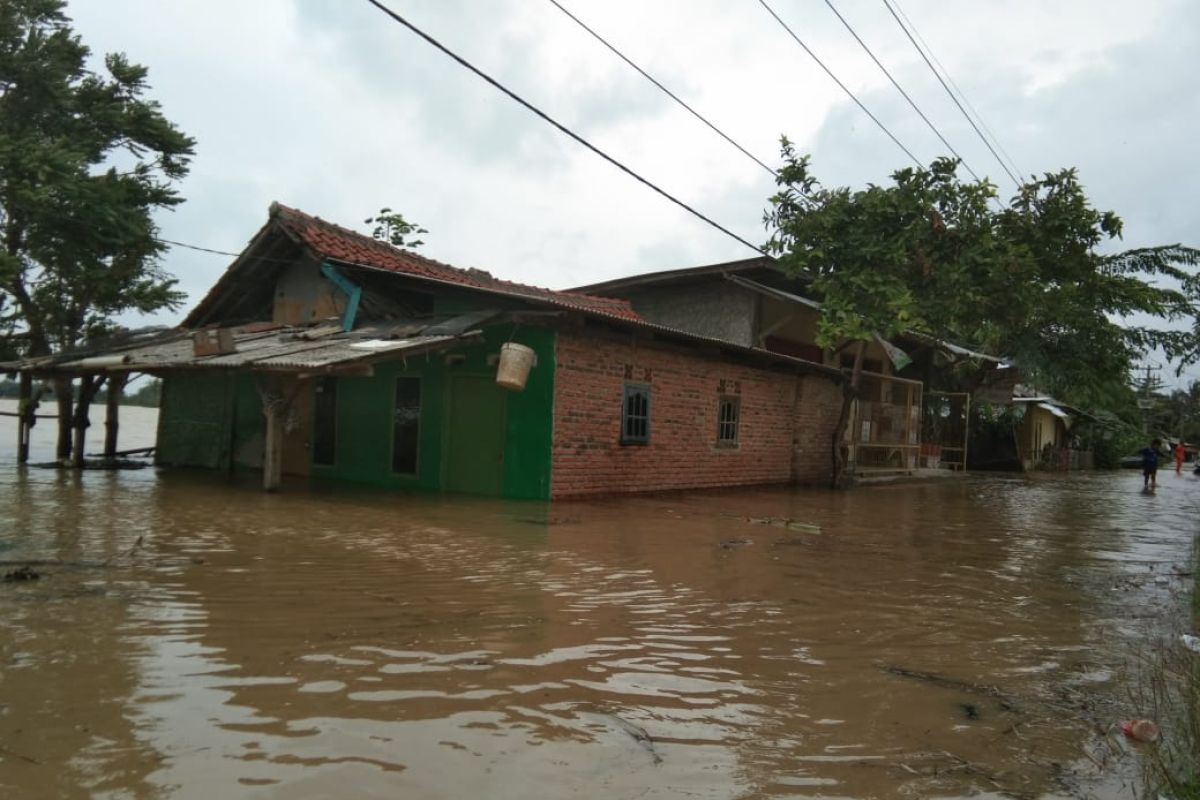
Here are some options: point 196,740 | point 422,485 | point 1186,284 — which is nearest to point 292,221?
point 422,485

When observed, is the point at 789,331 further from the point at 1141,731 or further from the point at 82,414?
the point at 1141,731

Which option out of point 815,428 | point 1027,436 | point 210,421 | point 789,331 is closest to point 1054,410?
point 1027,436

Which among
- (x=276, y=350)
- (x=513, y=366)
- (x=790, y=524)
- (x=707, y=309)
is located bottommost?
(x=790, y=524)

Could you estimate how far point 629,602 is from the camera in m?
5.73

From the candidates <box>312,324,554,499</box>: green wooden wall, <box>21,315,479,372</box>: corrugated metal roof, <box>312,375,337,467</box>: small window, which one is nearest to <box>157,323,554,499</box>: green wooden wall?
<box>312,324,554,499</box>: green wooden wall

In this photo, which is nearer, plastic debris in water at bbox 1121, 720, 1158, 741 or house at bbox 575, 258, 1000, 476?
plastic debris in water at bbox 1121, 720, 1158, 741

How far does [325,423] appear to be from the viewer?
14289mm

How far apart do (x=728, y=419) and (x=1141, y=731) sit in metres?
12.2

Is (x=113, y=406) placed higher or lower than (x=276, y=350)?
lower

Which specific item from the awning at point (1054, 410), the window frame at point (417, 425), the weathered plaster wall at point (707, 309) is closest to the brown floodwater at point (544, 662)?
the window frame at point (417, 425)

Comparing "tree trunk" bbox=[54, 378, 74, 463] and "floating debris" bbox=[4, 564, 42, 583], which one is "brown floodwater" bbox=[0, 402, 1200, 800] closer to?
"floating debris" bbox=[4, 564, 42, 583]

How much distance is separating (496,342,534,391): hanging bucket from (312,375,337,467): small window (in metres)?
4.54

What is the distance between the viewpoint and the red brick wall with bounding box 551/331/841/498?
11.9m

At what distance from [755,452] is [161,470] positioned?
11322 mm
